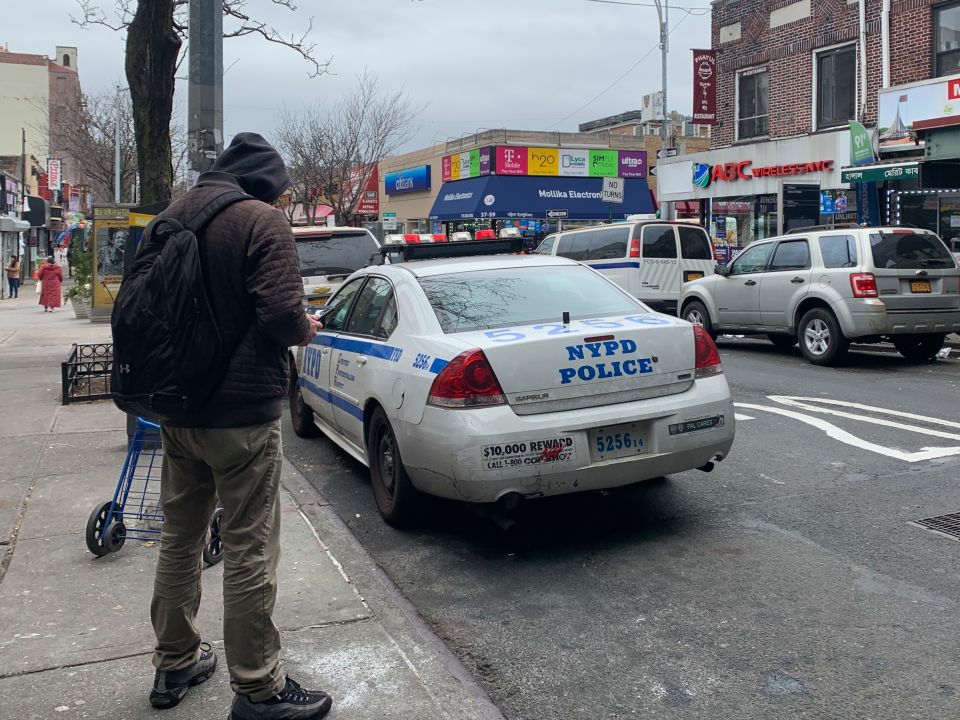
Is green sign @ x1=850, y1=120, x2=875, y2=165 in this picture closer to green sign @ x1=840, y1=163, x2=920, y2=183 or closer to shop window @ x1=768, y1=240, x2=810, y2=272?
green sign @ x1=840, y1=163, x2=920, y2=183

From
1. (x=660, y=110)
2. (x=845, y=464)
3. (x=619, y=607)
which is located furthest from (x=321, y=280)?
(x=660, y=110)

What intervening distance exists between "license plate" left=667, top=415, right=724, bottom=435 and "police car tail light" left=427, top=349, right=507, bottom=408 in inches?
38.0

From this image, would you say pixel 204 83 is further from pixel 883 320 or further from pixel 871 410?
pixel 883 320

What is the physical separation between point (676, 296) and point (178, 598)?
52.5ft

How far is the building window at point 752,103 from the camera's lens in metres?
23.3

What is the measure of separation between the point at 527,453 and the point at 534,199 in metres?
34.5

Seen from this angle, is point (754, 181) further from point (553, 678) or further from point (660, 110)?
point (553, 678)

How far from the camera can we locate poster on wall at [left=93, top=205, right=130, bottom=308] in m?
22.7

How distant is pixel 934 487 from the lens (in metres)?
6.08

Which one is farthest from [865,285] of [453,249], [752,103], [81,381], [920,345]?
[752,103]

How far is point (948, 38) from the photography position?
18328 mm

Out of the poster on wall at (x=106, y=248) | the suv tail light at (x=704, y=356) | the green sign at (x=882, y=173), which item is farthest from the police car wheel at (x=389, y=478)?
the poster on wall at (x=106, y=248)

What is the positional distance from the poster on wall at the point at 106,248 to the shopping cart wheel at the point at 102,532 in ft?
61.9

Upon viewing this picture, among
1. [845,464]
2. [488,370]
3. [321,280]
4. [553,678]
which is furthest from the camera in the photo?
[321,280]
